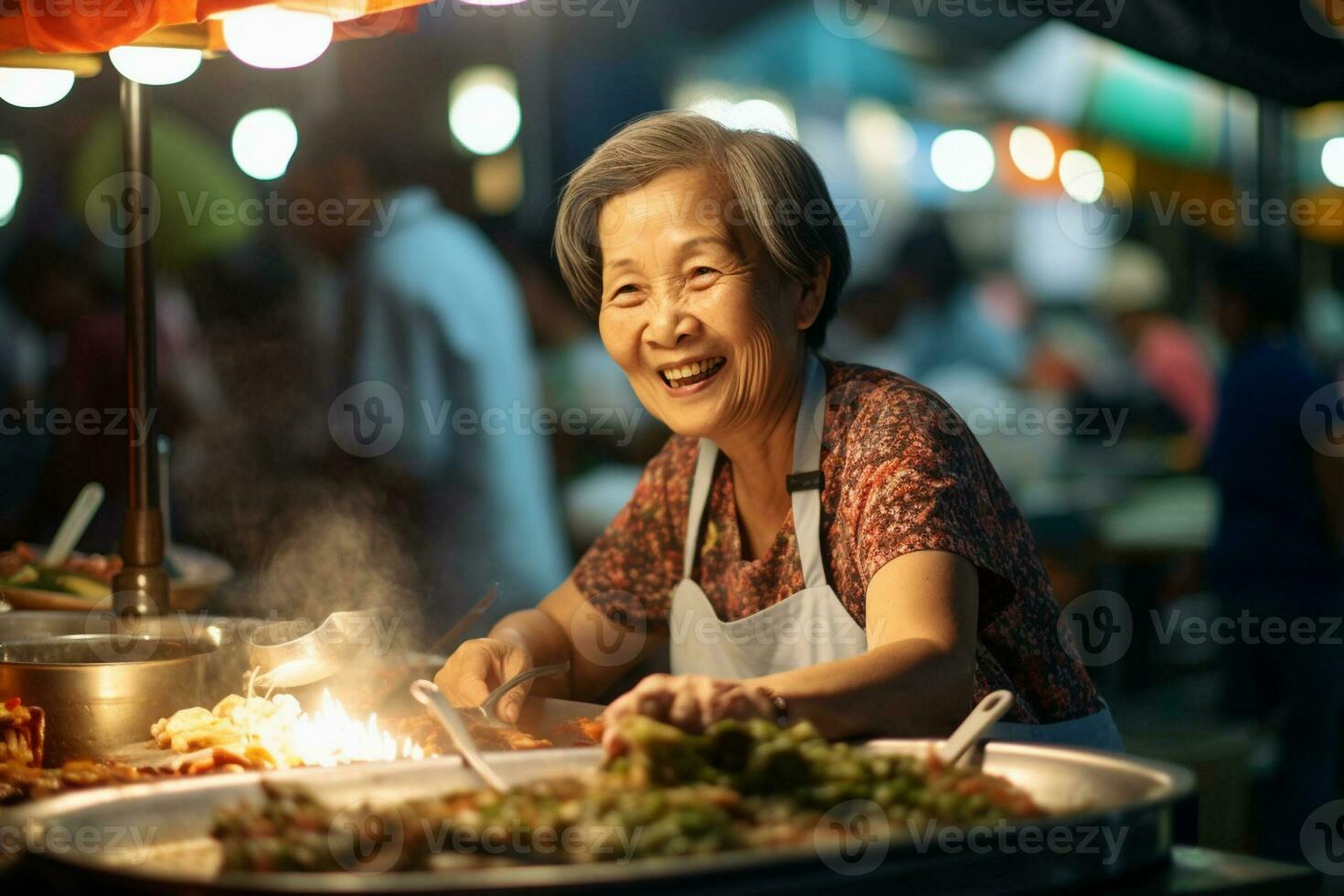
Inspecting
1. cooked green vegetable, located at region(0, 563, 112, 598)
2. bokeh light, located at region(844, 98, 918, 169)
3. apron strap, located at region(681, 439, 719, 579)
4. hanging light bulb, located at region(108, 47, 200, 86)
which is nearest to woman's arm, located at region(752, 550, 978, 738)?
apron strap, located at region(681, 439, 719, 579)

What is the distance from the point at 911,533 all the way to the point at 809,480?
383 millimetres

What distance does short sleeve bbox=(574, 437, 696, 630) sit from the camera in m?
2.84

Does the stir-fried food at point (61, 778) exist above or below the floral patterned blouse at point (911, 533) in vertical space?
below

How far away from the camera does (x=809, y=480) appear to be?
2.47m

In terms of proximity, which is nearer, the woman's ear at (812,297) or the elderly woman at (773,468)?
the elderly woman at (773,468)

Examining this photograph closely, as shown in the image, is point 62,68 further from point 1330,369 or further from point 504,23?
point 1330,369

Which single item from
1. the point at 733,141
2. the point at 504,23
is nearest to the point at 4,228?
the point at 504,23

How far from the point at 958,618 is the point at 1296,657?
375 cm

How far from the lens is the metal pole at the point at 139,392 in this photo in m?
2.42

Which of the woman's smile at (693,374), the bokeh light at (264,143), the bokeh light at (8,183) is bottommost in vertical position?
the woman's smile at (693,374)

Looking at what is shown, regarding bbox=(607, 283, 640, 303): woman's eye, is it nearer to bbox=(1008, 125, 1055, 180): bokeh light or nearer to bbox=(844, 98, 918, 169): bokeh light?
bbox=(844, 98, 918, 169): bokeh light

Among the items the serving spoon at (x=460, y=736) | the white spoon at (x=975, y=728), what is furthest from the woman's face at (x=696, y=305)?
the white spoon at (x=975, y=728)

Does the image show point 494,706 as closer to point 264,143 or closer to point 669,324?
point 669,324

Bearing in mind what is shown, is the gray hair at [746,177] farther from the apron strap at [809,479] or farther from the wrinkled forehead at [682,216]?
the apron strap at [809,479]
